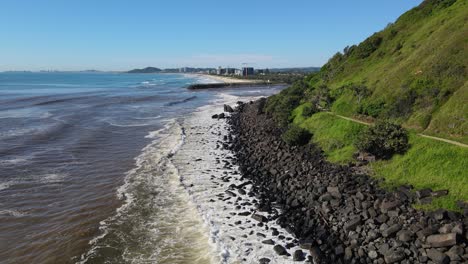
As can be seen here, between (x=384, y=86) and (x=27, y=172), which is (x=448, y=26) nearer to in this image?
(x=384, y=86)

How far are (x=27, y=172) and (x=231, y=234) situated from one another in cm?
1830

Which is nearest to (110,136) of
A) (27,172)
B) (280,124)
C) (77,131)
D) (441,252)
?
(77,131)

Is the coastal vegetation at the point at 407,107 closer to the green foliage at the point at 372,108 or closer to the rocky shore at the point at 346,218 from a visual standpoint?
the green foliage at the point at 372,108

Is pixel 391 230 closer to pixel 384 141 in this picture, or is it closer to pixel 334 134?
pixel 384 141

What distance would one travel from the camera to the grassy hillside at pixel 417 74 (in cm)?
2361

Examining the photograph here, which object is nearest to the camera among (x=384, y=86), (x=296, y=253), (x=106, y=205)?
(x=296, y=253)

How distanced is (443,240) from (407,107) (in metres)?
16.0

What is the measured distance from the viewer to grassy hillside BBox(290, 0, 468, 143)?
23609 mm

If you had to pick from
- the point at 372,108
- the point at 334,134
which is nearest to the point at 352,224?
the point at 334,134

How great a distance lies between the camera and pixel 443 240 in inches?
513

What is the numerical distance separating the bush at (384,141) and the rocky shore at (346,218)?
1.83m

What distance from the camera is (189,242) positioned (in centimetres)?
1636

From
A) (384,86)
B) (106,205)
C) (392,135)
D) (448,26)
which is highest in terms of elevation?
(448,26)

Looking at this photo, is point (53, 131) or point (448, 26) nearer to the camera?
point (448, 26)
